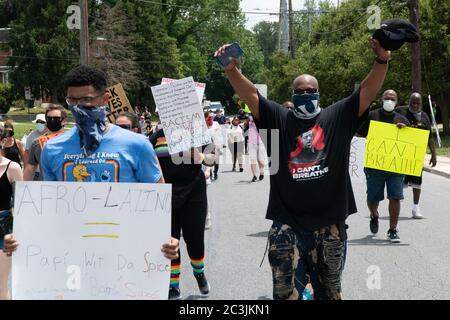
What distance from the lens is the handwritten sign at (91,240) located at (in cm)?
351

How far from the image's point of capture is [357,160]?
902 centimetres

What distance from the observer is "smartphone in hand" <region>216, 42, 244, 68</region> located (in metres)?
4.28

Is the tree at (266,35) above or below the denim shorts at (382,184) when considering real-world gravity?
above

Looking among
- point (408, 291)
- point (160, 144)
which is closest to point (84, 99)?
point (160, 144)

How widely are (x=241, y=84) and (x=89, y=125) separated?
1119 mm

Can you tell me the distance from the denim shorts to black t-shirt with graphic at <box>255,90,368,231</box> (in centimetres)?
451

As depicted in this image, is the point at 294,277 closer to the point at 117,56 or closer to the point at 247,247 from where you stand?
the point at 247,247

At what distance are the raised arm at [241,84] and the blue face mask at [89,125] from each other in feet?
3.16

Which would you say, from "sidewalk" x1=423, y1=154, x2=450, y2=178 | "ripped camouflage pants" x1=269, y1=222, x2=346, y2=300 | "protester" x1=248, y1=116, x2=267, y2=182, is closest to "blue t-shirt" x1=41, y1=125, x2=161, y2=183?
"ripped camouflage pants" x1=269, y1=222, x2=346, y2=300

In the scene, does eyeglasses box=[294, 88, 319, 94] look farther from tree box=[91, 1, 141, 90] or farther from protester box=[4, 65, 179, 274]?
tree box=[91, 1, 141, 90]

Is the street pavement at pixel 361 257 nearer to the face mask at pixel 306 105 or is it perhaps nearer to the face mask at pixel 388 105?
the face mask at pixel 388 105

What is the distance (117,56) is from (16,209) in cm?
5981

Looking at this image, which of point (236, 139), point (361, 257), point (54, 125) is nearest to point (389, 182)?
point (361, 257)

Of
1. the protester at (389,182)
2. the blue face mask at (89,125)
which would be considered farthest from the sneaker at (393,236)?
the blue face mask at (89,125)
